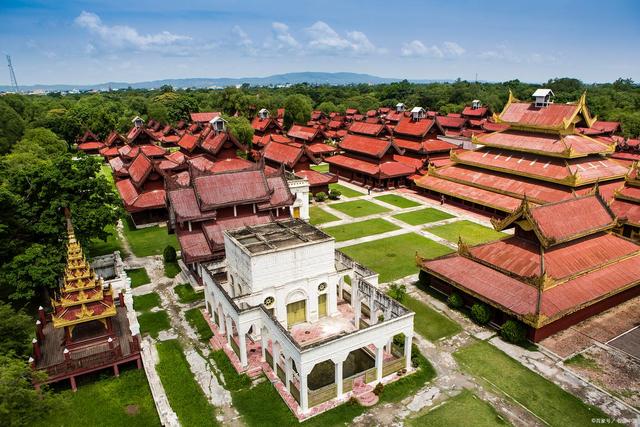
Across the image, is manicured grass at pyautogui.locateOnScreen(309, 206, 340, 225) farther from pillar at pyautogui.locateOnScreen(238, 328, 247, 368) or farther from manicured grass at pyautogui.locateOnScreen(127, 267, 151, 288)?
pillar at pyautogui.locateOnScreen(238, 328, 247, 368)

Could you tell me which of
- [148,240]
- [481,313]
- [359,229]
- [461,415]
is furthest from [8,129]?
[461,415]

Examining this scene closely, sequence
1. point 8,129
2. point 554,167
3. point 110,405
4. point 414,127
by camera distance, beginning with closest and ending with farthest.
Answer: point 110,405 < point 554,167 < point 414,127 < point 8,129

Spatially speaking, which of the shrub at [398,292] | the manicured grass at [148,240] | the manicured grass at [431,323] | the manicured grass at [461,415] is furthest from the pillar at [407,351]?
the manicured grass at [148,240]

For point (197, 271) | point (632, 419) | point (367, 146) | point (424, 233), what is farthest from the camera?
point (367, 146)

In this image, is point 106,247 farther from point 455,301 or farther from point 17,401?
point 455,301

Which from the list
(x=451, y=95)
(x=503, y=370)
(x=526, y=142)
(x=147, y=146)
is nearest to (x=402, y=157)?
(x=526, y=142)

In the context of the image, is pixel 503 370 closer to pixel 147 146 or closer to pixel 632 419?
pixel 632 419
